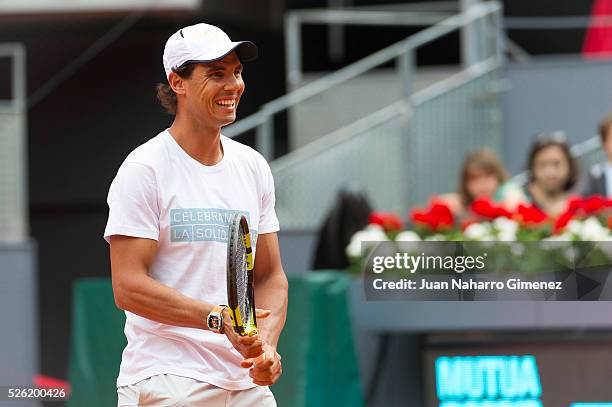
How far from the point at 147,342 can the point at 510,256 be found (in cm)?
158

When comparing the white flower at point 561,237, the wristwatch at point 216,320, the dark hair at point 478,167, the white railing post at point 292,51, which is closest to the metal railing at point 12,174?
the white railing post at point 292,51

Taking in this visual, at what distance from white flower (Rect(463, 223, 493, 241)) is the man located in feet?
7.88

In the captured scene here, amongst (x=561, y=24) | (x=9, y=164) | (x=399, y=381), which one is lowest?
(x=399, y=381)

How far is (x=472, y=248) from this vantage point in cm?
404

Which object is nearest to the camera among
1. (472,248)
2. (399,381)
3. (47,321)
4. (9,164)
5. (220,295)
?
(220,295)

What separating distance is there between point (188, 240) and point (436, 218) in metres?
2.90

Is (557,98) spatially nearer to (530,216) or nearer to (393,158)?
(393,158)

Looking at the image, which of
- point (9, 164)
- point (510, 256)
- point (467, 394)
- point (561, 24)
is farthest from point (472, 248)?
point (561, 24)

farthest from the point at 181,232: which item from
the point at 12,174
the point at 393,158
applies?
the point at 393,158

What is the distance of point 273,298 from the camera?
3117mm

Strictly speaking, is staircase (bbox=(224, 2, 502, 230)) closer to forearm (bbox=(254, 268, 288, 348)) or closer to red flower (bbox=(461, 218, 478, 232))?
red flower (bbox=(461, 218, 478, 232))

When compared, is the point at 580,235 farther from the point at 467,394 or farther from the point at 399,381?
the point at 399,381

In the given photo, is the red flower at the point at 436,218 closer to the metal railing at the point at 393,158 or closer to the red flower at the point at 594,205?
the red flower at the point at 594,205

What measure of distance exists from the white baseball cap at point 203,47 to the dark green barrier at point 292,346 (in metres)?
2.59
